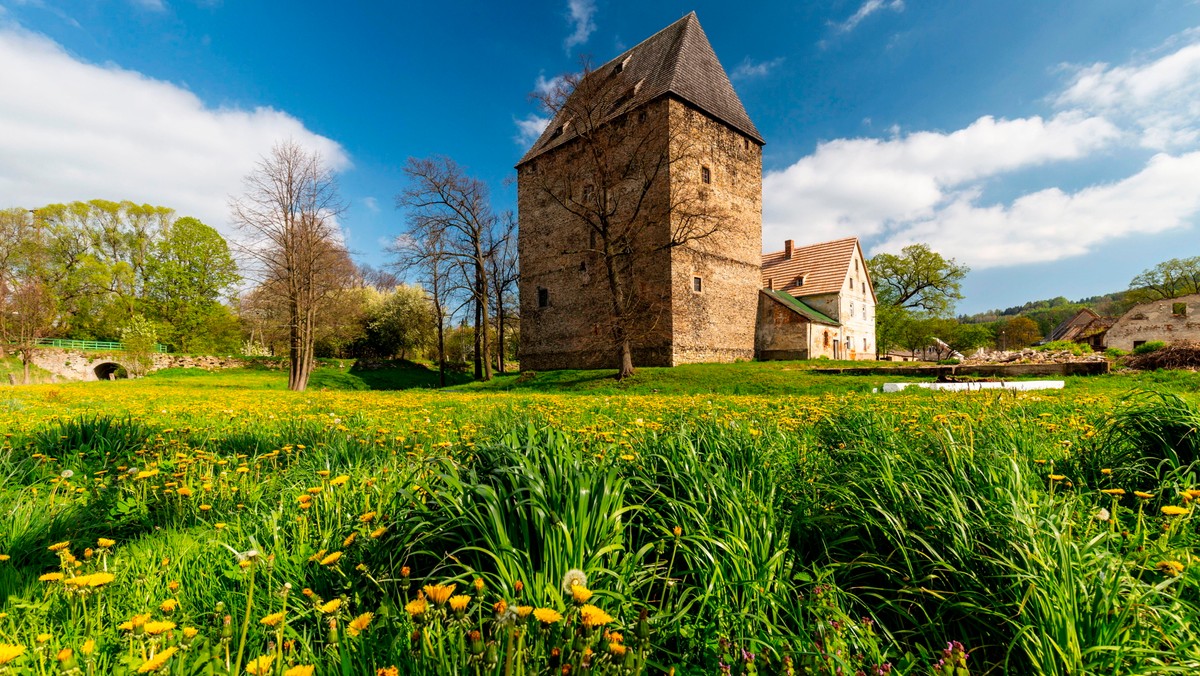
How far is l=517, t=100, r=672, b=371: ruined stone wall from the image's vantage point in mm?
24922

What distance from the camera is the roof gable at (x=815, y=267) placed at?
35500 millimetres

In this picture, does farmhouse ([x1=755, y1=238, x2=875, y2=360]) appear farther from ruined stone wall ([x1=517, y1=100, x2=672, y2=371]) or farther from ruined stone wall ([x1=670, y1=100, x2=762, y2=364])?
ruined stone wall ([x1=517, y1=100, x2=672, y2=371])

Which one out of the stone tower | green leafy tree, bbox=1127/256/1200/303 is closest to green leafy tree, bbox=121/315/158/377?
the stone tower

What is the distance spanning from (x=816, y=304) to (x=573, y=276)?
18.9 m

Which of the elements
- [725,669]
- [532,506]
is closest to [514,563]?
[532,506]

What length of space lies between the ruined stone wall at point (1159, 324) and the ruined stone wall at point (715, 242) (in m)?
29.4

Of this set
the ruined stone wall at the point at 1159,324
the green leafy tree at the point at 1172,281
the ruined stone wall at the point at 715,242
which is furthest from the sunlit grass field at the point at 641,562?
the green leafy tree at the point at 1172,281

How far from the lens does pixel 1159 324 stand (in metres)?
33.5

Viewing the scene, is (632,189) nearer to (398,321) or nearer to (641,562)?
(641,562)

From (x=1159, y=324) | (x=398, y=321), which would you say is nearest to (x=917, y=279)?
(x=1159, y=324)

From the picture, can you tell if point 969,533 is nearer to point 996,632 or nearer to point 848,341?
point 996,632

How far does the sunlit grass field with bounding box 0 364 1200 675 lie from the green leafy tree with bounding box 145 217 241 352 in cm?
4984

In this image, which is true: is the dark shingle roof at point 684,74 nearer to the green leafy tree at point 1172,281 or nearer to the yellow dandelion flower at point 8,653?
the yellow dandelion flower at point 8,653

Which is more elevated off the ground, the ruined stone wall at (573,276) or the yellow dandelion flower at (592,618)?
the ruined stone wall at (573,276)
